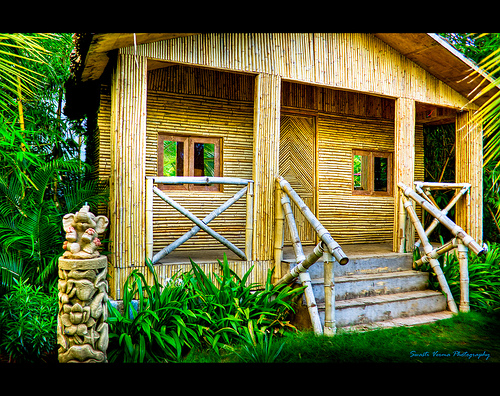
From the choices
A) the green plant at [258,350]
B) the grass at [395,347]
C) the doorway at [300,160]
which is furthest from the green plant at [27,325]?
the doorway at [300,160]

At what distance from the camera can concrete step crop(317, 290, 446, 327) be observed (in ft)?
15.0

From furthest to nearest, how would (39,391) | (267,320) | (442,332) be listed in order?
(442,332) → (267,320) → (39,391)

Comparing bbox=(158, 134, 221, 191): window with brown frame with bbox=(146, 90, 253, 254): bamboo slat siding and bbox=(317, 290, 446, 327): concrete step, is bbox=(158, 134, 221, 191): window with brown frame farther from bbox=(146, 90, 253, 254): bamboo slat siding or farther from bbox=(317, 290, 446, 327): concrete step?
bbox=(317, 290, 446, 327): concrete step

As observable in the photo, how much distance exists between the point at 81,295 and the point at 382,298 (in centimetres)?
353

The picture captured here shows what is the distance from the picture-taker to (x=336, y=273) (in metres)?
5.24

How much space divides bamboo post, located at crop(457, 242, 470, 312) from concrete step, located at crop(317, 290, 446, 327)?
0.22m

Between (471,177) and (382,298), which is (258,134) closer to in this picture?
(382,298)

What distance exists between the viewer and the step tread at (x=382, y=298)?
183 inches

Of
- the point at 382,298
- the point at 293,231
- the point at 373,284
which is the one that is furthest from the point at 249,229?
the point at 382,298

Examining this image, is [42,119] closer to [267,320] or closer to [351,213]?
[267,320]

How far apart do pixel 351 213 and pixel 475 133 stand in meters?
2.59

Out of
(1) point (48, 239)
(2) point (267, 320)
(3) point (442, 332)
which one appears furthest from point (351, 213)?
(1) point (48, 239)

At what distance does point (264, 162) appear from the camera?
16.9 ft

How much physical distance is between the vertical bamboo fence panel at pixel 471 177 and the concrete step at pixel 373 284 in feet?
6.71
